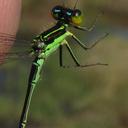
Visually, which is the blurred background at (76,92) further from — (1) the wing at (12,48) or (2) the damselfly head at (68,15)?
(2) the damselfly head at (68,15)

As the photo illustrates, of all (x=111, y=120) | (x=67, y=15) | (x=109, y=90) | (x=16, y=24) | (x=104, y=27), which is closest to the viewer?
(x=67, y=15)

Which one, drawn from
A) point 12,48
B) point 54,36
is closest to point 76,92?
point 12,48

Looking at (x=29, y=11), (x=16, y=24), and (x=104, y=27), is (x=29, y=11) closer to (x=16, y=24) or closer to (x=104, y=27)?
(x=104, y=27)

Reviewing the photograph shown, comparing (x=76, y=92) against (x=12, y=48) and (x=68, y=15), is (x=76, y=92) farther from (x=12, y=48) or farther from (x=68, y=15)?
(x=68, y=15)

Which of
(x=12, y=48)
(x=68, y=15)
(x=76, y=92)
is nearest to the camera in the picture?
(x=68, y=15)

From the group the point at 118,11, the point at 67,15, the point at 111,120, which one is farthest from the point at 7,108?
the point at 118,11

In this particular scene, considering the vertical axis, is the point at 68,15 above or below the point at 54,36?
above

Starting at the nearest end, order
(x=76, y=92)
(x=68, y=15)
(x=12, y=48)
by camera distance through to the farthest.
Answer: (x=68, y=15)
(x=12, y=48)
(x=76, y=92)

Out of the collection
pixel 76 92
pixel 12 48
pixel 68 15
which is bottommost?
pixel 76 92
